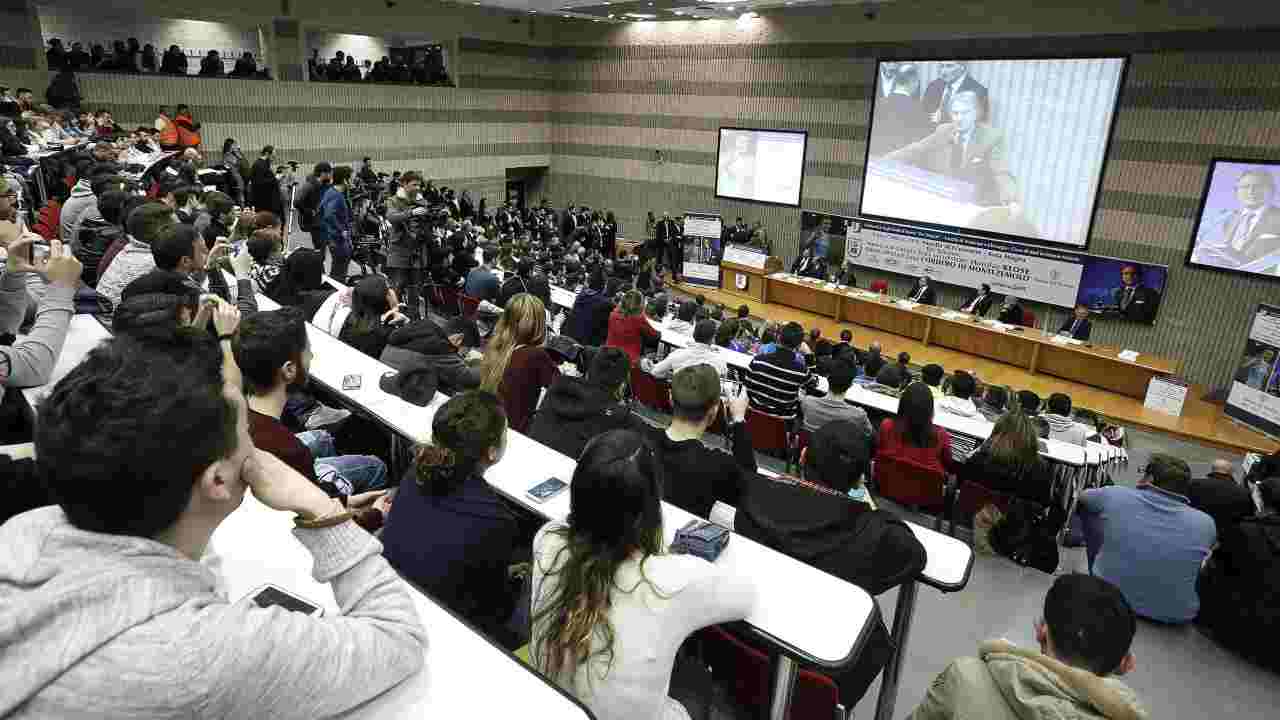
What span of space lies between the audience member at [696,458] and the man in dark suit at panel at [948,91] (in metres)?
10.7

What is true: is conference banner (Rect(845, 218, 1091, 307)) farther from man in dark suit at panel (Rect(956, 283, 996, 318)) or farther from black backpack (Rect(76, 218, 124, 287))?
black backpack (Rect(76, 218, 124, 287))

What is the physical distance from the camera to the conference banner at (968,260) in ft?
35.8

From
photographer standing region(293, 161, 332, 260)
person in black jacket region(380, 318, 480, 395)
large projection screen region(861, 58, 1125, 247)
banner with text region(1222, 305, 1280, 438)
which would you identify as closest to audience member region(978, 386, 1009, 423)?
person in black jacket region(380, 318, 480, 395)

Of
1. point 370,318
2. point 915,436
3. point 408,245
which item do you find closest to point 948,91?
point 408,245

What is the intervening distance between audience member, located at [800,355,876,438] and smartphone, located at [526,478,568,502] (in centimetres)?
259

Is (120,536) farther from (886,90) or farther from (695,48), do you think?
(695,48)

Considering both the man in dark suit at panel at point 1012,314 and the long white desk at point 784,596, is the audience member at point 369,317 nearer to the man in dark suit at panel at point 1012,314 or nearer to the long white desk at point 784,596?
the long white desk at point 784,596

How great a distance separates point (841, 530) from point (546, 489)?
1.12 meters

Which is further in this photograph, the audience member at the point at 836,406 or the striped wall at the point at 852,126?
the striped wall at the point at 852,126

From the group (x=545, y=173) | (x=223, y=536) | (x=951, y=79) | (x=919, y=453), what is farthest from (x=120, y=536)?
(x=545, y=173)

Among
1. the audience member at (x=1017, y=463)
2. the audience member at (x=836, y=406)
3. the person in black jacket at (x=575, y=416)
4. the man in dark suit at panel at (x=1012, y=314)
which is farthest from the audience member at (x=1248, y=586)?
the man in dark suit at panel at (x=1012, y=314)

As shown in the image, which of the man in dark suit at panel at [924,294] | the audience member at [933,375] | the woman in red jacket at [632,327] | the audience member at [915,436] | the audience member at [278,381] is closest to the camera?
the audience member at [278,381]

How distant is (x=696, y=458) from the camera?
10.1ft

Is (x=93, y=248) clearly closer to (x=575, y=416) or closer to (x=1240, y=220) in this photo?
(x=575, y=416)
